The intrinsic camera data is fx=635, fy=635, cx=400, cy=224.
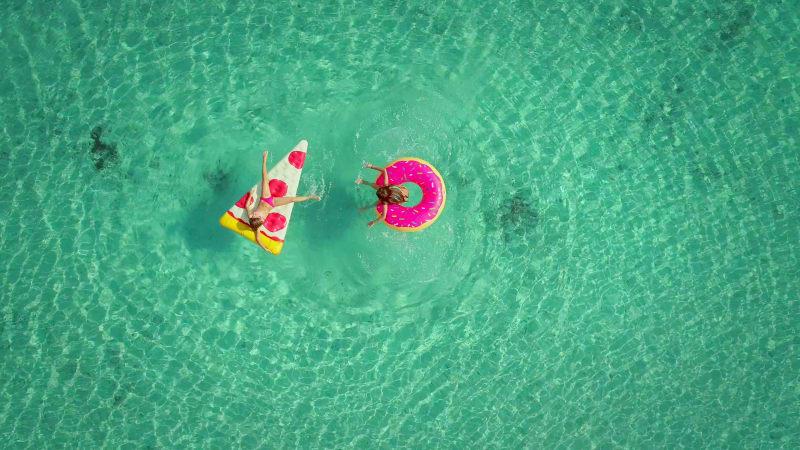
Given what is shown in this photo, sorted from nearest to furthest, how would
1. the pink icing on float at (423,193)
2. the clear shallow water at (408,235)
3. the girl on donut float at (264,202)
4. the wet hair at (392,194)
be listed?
the wet hair at (392,194) → the girl on donut float at (264,202) → the pink icing on float at (423,193) → the clear shallow water at (408,235)

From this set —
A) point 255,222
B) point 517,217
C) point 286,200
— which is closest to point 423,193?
point 517,217

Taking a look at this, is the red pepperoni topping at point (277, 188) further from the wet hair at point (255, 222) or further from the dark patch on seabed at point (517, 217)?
the dark patch on seabed at point (517, 217)

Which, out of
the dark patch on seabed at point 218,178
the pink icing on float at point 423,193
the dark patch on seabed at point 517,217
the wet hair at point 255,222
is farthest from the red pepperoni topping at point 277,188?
the dark patch on seabed at point 517,217

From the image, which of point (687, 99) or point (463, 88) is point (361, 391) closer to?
point (463, 88)

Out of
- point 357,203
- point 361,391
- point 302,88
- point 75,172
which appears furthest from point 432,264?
point 75,172

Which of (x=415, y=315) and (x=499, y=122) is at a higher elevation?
(x=499, y=122)

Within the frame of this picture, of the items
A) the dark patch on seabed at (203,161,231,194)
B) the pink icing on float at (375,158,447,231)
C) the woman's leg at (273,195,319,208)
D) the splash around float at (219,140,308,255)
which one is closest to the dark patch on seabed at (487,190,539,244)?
the pink icing on float at (375,158,447,231)
